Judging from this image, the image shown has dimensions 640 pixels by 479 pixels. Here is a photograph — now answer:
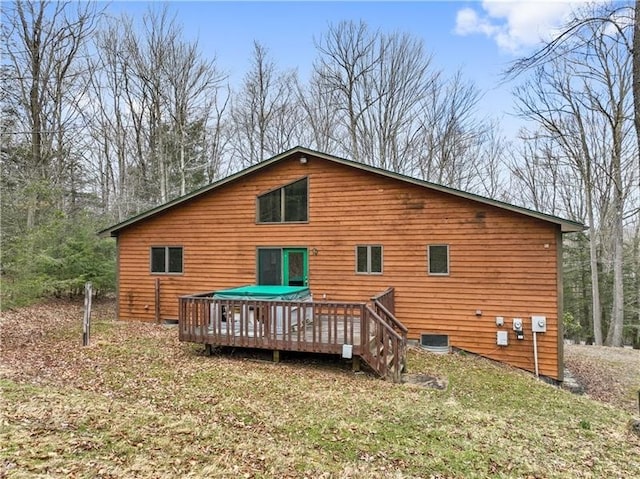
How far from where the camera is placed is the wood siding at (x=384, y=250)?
871 centimetres

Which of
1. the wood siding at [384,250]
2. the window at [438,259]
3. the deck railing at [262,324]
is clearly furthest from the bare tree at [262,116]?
Result: the deck railing at [262,324]

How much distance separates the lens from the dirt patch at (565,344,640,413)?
8.41 metres

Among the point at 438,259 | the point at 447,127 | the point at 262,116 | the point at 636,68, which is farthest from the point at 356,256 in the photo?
the point at 262,116

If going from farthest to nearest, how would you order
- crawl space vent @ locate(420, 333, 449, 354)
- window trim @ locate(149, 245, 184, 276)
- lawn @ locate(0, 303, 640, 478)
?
window trim @ locate(149, 245, 184, 276)
crawl space vent @ locate(420, 333, 449, 354)
lawn @ locate(0, 303, 640, 478)

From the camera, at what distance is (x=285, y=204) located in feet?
35.0

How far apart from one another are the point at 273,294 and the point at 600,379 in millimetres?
8559

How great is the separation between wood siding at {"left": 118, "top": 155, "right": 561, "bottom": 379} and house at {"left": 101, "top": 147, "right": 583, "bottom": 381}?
26 mm

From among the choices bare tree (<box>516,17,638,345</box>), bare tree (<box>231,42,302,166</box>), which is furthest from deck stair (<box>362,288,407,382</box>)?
bare tree (<box>231,42,302,166</box>)

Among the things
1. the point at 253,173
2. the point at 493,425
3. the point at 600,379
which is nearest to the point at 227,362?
the point at 493,425

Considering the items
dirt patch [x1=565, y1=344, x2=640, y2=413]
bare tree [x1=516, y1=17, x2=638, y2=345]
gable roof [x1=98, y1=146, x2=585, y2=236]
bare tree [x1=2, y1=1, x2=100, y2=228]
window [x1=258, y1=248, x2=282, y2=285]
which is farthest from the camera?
bare tree [x1=516, y1=17, x2=638, y2=345]

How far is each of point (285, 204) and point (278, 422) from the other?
680 centimetres

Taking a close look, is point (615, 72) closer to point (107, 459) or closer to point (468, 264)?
point (468, 264)

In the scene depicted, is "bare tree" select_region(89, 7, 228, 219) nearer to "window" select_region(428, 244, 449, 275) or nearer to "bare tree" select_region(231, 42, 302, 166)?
"bare tree" select_region(231, 42, 302, 166)

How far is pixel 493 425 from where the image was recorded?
489 cm
